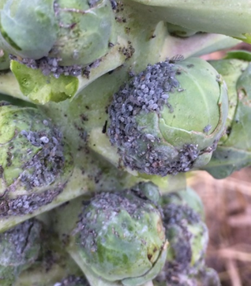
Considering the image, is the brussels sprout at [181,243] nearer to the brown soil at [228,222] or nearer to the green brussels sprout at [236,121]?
the green brussels sprout at [236,121]

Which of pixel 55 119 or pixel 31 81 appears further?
pixel 55 119

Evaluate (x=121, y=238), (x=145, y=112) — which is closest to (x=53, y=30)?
(x=145, y=112)

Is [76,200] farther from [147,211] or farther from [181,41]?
[181,41]

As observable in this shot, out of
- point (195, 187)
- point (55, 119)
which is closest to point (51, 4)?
point (55, 119)

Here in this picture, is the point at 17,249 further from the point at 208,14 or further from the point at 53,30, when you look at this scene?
the point at 208,14

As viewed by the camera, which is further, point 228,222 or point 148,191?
point 228,222

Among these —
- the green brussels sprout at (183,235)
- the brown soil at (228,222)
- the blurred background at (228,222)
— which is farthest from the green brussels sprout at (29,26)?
the brown soil at (228,222)
